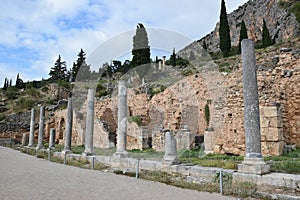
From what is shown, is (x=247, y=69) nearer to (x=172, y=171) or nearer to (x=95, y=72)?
(x=172, y=171)

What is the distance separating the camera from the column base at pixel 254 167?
7234mm

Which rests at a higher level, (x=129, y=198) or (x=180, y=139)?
(x=180, y=139)

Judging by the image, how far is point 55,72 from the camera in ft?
220

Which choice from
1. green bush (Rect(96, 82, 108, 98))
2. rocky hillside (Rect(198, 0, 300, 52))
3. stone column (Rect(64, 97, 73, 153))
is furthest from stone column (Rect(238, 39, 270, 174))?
rocky hillside (Rect(198, 0, 300, 52))

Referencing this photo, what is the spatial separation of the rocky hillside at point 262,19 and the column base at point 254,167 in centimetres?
3522

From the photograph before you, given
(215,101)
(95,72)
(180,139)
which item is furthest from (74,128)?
(95,72)

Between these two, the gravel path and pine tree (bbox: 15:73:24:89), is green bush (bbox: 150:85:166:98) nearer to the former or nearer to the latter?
the gravel path

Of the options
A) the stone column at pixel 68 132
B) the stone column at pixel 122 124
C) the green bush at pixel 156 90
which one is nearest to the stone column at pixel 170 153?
the stone column at pixel 122 124

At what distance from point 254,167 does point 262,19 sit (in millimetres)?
58415

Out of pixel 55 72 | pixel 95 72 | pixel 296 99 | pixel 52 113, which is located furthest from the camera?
pixel 55 72

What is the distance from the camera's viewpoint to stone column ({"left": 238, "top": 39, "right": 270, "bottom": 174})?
741cm

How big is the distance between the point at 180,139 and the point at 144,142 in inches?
171

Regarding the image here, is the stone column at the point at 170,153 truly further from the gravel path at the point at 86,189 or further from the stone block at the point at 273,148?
the stone block at the point at 273,148

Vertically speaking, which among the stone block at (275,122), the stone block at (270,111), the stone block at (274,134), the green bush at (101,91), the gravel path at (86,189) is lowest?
the gravel path at (86,189)
